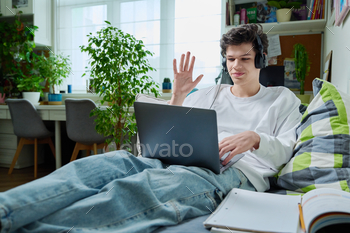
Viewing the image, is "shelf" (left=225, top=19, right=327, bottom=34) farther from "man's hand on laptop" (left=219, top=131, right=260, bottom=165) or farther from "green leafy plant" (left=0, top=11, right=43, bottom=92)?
"green leafy plant" (left=0, top=11, right=43, bottom=92)

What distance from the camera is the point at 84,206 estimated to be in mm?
571

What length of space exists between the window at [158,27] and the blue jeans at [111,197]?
2.32 meters

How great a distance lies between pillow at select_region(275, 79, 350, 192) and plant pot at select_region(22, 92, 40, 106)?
9.74 ft

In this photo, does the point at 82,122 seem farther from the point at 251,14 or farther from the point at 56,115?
the point at 251,14

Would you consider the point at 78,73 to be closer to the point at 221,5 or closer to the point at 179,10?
the point at 179,10

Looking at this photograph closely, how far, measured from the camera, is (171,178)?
77 centimetres

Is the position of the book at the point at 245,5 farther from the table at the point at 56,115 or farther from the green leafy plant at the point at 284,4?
the table at the point at 56,115

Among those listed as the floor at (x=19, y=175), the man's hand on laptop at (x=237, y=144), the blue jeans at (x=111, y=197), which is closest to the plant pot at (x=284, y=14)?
the man's hand on laptop at (x=237, y=144)

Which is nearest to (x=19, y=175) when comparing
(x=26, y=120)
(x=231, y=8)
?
(x=26, y=120)

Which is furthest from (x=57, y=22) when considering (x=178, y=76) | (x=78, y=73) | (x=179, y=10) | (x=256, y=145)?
(x=256, y=145)

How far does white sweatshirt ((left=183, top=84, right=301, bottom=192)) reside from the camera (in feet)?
3.22

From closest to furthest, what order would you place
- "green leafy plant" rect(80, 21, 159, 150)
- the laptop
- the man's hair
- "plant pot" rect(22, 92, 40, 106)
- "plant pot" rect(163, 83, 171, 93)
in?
the laptop, the man's hair, "green leafy plant" rect(80, 21, 159, 150), "plant pot" rect(163, 83, 171, 93), "plant pot" rect(22, 92, 40, 106)

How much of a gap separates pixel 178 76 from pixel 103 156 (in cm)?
64

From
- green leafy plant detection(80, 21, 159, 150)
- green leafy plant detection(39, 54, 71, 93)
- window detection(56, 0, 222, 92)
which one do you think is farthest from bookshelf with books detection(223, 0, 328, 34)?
green leafy plant detection(39, 54, 71, 93)
